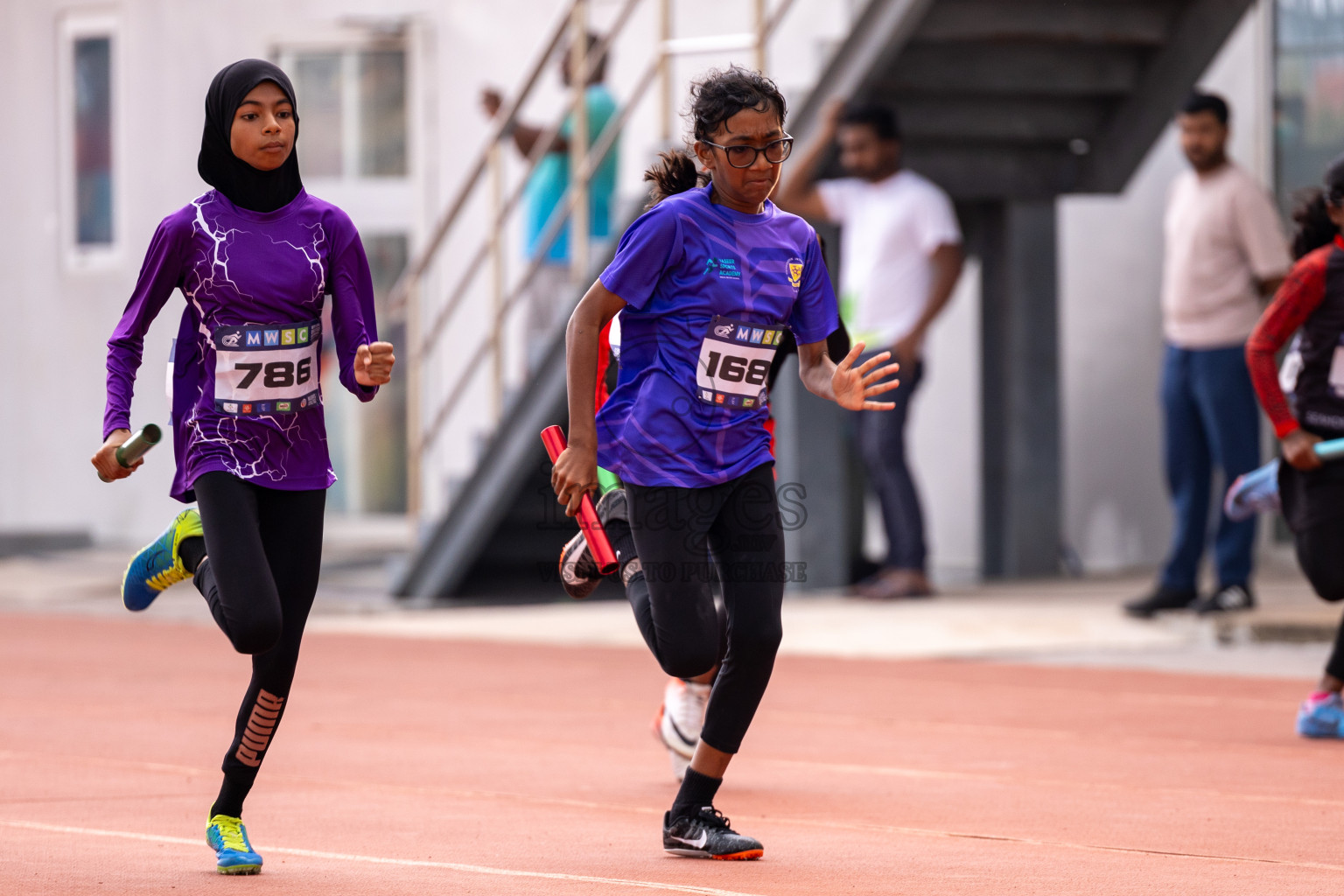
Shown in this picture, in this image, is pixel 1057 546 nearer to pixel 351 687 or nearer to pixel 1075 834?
pixel 351 687

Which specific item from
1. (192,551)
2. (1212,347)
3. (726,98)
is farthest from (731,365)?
(1212,347)

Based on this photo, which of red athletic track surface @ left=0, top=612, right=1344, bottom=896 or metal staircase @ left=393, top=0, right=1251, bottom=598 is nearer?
red athletic track surface @ left=0, top=612, right=1344, bottom=896

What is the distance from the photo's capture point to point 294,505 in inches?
204

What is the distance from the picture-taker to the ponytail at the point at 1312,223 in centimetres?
751

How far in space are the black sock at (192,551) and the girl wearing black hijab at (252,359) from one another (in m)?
0.09

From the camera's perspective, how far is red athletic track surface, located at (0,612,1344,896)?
5004 millimetres

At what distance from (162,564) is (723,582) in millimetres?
1455

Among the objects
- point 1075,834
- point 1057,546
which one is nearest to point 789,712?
point 1075,834

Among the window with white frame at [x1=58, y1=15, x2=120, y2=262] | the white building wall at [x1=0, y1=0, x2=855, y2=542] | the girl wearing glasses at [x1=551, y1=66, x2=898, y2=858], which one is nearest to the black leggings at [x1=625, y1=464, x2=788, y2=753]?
the girl wearing glasses at [x1=551, y1=66, x2=898, y2=858]

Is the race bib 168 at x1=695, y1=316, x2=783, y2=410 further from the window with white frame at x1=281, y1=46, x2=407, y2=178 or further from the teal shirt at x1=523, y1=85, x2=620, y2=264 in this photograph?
the window with white frame at x1=281, y1=46, x2=407, y2=178

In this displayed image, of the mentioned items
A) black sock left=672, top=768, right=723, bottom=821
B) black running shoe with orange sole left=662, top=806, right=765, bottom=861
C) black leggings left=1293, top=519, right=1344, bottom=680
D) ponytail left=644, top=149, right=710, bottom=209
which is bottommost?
black running shoe with orange sole left=662, top=806, right=765, bottom=861

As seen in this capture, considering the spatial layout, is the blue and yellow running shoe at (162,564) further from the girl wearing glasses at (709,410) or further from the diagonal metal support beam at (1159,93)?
the diagonal metal support beam at (1159,93)

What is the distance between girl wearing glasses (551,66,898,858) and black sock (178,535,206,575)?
922 millimetres

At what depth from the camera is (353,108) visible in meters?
17.5
